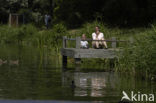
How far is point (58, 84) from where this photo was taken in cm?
2161

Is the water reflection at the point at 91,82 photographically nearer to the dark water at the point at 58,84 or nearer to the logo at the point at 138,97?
the dark water at the point at 58,84

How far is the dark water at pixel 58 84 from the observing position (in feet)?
58.1

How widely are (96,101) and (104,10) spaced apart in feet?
135

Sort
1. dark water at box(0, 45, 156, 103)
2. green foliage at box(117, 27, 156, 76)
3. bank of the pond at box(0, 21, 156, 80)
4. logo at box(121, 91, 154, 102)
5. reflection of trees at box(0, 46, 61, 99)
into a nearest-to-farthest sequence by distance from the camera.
A: logo at box(121, 91, 154, 102), dark water at box(0, 45, 156, 103), reflection of trees at box(0, 46, 61, 99), green foliage at box(117, 27, 156, 76), bank of the pond at box(0, 21, 156, 80)

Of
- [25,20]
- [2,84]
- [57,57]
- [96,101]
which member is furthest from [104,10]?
[96,101]

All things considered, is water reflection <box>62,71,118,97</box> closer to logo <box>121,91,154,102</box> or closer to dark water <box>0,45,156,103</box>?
dark water <box>0,45,156,103</box>

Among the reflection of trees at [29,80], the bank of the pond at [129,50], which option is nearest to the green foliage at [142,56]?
the bank of the pond at [129,50]

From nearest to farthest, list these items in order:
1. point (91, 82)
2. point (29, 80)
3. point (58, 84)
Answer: point (58, 84) < point (91, 82) < point (29, 80)

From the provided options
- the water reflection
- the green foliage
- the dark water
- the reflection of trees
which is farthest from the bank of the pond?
the reflection of trees

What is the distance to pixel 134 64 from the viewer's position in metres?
24.0

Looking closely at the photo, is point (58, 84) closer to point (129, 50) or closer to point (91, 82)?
point (91, 82)

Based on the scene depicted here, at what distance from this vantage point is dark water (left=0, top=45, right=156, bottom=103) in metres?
17.7

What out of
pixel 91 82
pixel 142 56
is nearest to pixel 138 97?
pixel 91 82

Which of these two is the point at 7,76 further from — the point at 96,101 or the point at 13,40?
the point at 13,40
